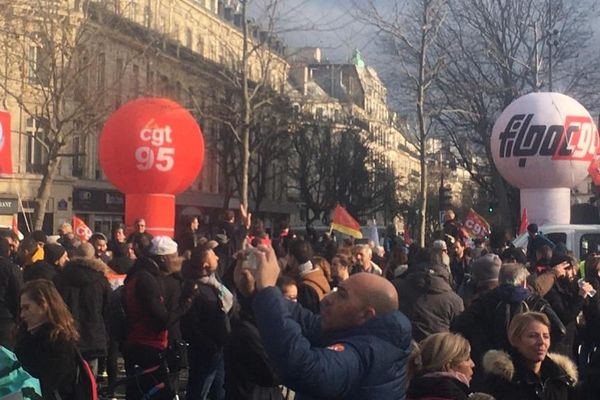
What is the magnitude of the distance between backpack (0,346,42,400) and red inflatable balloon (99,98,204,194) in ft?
42.8

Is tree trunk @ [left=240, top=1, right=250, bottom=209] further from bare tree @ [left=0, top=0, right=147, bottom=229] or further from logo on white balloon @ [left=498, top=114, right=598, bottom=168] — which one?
logo on white balloon @ [left=498, top=114, right=598, bottom=168]

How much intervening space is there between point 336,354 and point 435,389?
0.82 metres

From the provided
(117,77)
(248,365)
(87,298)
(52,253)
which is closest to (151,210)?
(52,253)

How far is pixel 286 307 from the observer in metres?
3.69

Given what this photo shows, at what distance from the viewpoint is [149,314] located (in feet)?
27.0

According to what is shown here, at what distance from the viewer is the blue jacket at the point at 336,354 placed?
356 centimetres

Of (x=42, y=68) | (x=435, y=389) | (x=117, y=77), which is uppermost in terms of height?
(x=117, y=77)

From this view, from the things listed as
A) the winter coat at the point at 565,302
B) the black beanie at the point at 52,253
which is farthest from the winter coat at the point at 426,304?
the black beanie at the point at 52,253

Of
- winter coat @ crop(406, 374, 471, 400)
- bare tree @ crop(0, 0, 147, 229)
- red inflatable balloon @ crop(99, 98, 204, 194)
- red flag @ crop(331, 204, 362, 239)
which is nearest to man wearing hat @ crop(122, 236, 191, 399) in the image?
→ winter coat @ crop(406, 374, 471, 400)

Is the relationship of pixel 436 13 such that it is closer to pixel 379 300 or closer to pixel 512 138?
pixel 512 138

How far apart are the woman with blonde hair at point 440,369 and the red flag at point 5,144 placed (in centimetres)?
1160

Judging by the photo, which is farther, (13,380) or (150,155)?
(150,155)

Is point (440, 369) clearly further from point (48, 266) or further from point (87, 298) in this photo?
point (48, 266)

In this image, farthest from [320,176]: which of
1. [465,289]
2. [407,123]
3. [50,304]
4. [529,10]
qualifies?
[50,304]
